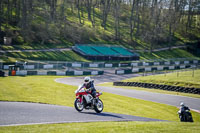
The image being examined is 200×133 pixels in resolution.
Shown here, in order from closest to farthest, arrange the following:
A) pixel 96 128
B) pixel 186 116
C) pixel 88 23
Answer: pixel 96 128
pixel 186 116
pixel 88 23

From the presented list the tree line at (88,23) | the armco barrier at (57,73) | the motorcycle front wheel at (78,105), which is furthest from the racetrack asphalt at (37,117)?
the tree line at (88,23)

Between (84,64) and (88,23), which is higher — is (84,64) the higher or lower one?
the lower one

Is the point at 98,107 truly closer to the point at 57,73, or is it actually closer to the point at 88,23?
the point at 57,73

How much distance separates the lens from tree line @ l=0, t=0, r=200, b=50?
203 feet

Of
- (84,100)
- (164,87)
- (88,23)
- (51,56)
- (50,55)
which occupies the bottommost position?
(164,87)

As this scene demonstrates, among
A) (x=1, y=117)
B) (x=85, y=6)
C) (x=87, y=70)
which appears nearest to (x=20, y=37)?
(x=87, y=70)

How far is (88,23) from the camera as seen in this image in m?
80.5

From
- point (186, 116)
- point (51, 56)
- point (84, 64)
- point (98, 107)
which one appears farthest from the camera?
point (51, 56)

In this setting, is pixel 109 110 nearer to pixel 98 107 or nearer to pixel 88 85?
pixel 98 107

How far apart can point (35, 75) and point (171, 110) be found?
24912 millimetres

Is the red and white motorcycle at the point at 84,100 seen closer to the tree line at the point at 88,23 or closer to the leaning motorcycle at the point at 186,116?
the leaning motorcycle at the point at 186,116

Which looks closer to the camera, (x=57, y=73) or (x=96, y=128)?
(x=96, y=128)

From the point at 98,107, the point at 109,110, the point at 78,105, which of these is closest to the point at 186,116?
the point at 109,110

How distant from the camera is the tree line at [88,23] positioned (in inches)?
2434
